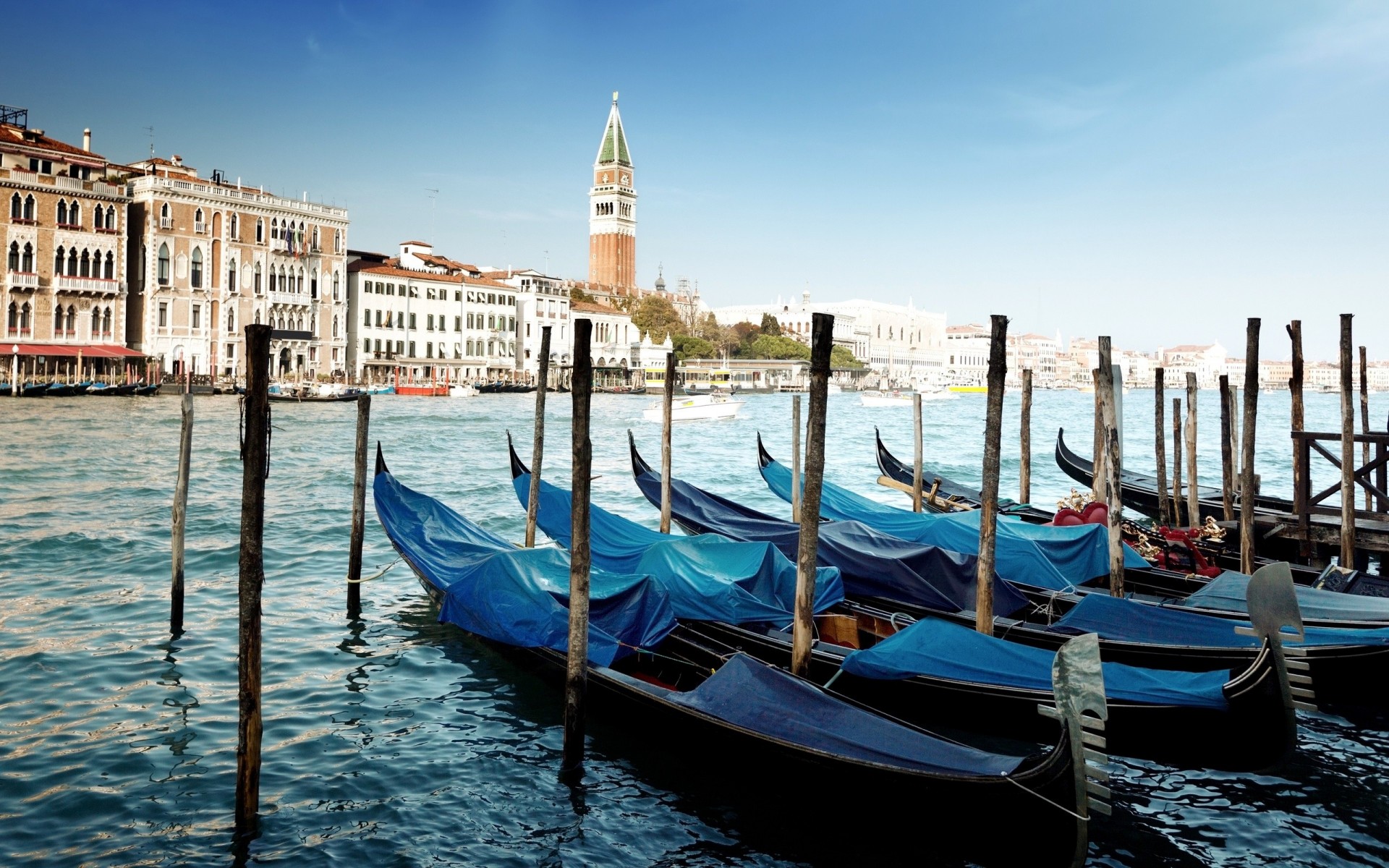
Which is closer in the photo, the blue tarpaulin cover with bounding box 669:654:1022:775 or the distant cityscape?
the blue tarpaulin cover with bounding box 669:654:1022:775

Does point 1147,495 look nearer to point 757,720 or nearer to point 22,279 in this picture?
point 757,720

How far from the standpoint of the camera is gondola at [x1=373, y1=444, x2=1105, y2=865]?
137 inches

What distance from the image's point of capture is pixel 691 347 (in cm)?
5831

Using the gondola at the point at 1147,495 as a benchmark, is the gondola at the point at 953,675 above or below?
below

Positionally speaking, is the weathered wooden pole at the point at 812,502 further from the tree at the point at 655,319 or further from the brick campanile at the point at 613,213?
the brick campanile at the point at 613,213

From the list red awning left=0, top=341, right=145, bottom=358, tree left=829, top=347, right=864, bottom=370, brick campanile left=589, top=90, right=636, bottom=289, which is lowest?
red awning left=0, top=341, right=145, bottom=358

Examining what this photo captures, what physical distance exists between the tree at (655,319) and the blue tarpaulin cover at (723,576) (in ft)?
163

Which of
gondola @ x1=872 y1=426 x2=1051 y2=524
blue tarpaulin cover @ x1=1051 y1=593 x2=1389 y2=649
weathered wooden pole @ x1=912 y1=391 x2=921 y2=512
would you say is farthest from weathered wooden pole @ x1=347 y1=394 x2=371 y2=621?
gondola @ x1=872 y1=426 x2=1051 y2=524

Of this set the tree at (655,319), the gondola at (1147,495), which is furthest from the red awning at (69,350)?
the gondola at (1147,495)

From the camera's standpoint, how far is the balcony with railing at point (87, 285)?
1245 inches

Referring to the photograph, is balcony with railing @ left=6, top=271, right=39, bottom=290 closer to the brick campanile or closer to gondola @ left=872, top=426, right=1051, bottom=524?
gondola @ left=872, top=426, right=1051, bottom=524

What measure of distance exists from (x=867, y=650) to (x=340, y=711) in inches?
105

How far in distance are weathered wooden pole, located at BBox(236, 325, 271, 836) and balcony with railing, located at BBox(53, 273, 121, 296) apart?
3261 centimetres

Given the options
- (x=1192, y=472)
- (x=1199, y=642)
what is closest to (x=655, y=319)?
(x=1192, y=472)
